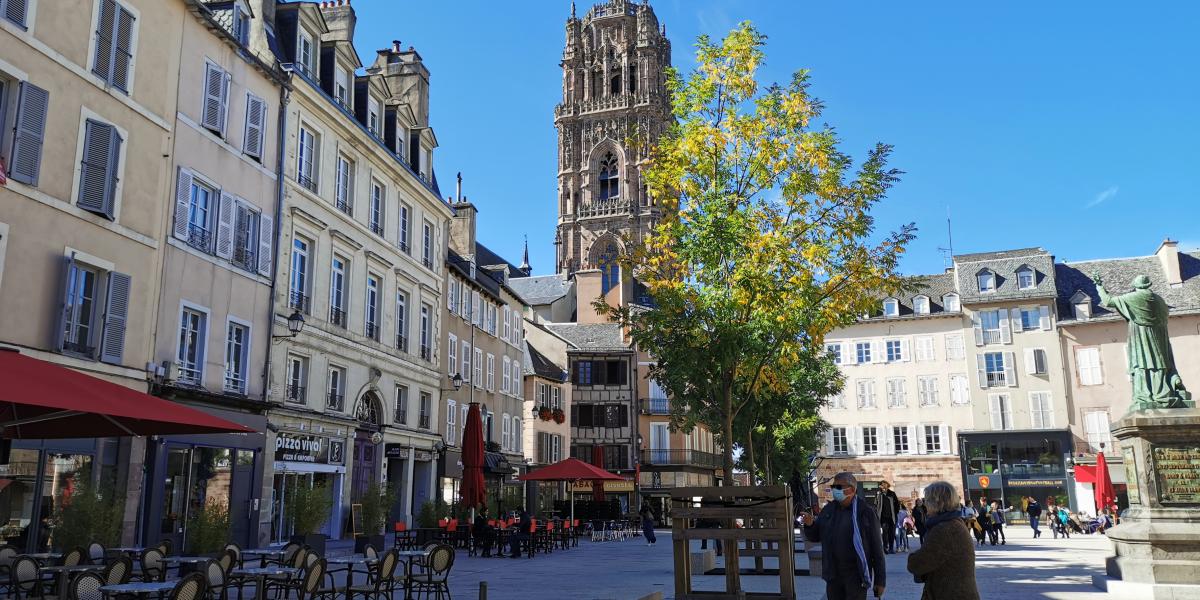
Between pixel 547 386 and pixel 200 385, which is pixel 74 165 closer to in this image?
pixel 200 385

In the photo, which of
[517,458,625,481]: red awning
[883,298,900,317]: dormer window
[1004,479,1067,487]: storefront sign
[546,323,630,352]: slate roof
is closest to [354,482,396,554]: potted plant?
[517,458,625,481]: red awning

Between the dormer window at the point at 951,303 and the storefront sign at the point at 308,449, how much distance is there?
38.9 m

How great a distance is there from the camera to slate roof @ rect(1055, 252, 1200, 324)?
46438 millimetres

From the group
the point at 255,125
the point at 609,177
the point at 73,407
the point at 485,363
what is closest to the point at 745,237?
the point at 73,407

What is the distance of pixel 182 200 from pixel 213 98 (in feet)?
8.25

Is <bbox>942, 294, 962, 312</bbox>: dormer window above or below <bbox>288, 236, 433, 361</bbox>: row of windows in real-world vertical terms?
above

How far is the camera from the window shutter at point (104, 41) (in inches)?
595

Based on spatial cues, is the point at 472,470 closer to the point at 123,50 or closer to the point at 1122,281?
the point at 123,50

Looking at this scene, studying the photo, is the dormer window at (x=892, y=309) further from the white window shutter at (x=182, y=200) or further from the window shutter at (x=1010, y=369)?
the white window shutter at (x=182, y=200)

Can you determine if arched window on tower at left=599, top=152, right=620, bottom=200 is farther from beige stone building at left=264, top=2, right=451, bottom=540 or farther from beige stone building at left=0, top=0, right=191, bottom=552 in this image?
beige stone building at left=0, top=0, right=191, bottom=552

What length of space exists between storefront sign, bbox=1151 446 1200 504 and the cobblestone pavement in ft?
4.96

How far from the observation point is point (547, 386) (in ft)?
143

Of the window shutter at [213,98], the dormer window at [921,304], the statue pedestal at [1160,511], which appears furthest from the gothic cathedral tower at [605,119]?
the statue pedestal at [1160,511]

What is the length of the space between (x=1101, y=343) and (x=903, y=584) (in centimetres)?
4048
